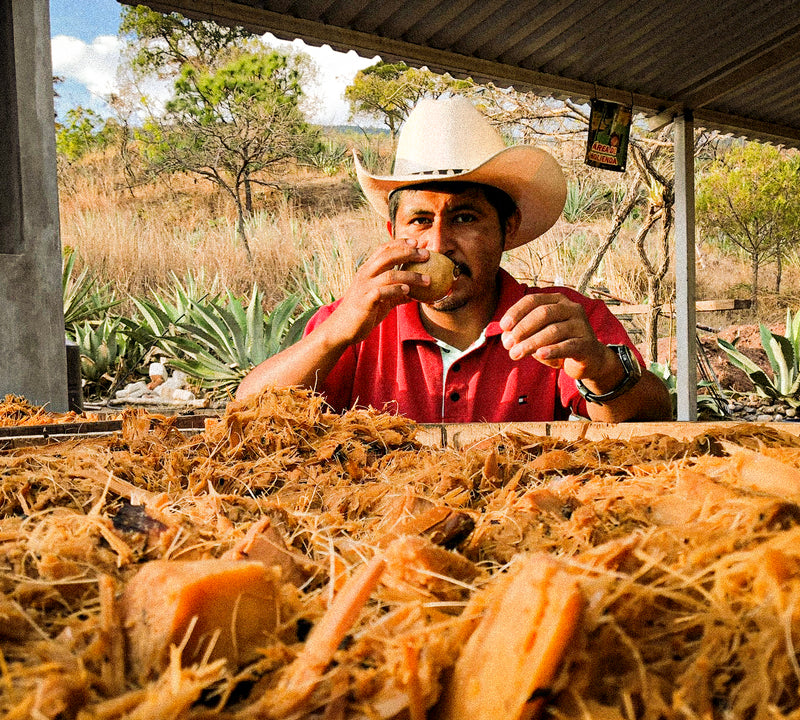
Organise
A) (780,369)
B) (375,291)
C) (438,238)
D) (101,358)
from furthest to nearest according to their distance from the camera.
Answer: (101,358) < (780,369) < (438,238) < (375,291)

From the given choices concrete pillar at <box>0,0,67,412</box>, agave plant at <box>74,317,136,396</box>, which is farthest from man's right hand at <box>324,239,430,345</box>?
agave plant at <box>74,317,136,396</box>

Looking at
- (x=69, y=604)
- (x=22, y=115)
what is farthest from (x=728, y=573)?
(x=22, y=115)

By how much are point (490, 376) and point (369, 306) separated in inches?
30.1

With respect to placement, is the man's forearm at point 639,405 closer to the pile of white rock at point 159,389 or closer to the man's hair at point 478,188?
the man's hair at point 478,188

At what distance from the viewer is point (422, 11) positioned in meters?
3.02

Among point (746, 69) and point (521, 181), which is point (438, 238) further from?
point (746, 69)

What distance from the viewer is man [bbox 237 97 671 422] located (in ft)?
6.95

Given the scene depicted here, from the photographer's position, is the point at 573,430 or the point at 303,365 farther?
the point at 303,365

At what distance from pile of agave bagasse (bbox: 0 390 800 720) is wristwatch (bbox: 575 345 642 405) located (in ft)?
3.47

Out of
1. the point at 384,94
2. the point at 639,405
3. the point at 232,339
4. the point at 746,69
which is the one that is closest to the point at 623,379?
the point at 639,405

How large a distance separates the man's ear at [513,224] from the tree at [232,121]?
13.4 meters

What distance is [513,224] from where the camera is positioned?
267 centimetres

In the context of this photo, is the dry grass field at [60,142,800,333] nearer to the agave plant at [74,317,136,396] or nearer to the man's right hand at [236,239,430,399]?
the agave plant at [74,317,136,396]

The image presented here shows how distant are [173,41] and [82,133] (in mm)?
3870
